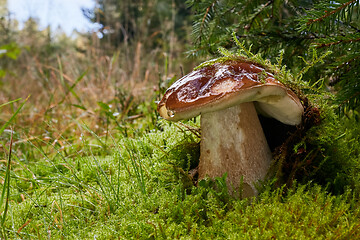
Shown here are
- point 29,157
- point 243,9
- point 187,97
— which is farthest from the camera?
point 29,157

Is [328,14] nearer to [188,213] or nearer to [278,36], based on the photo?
[278,36]

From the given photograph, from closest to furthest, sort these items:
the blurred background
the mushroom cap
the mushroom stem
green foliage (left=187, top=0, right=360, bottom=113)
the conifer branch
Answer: the mushroom cap < the conifer branch < the mushroom stem < green foliage (left=187, top=0, right=360, bottom=113) < the blurred background

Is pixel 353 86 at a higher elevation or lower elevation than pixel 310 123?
higher

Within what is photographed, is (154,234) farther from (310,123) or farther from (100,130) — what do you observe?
(100,130)

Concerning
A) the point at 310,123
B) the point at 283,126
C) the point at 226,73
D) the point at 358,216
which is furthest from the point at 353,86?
the point at 226,73

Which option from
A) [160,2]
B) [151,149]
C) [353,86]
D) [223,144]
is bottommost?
[151,149]

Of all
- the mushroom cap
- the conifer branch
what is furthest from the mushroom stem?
the conifer branch

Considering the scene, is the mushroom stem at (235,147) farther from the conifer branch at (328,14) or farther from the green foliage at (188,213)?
the conifer branch at (328,14)

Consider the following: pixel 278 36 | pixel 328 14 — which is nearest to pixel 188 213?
pixel 328 14

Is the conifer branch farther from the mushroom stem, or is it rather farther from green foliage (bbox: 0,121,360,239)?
green foliage (bbox: 0,121,360,239)
